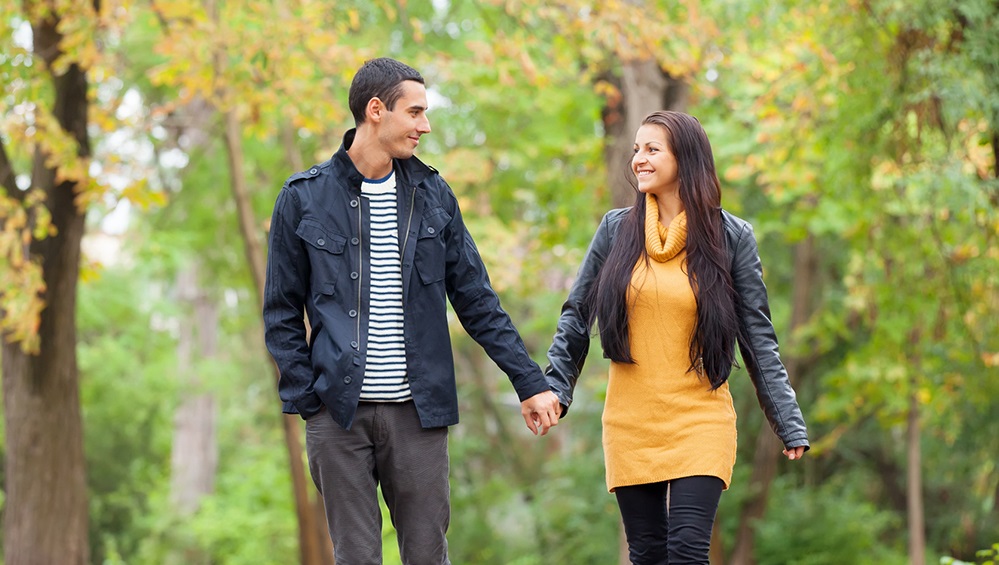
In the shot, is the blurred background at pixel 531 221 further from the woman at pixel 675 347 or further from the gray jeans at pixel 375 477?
the gray jeans at pixel 375 477

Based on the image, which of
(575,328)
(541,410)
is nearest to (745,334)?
(575,328)

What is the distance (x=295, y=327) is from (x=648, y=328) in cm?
126

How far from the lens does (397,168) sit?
424 centimetres

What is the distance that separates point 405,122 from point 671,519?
65.0 inches

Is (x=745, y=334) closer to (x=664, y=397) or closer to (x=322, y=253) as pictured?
(x=664, y=397)

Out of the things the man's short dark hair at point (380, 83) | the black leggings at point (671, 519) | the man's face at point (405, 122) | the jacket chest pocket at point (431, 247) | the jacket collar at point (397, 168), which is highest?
the man's short dark hair at point (380, 83)

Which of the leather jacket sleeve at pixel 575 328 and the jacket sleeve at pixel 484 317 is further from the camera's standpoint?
the leather jacket sleeve at pixel 575 328

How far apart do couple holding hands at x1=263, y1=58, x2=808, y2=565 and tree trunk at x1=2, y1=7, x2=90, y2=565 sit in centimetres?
648

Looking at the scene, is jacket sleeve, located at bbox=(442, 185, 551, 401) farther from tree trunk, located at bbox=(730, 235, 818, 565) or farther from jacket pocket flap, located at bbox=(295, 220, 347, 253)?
tree trunk, located at bbox=(730, 235, 818, 565)

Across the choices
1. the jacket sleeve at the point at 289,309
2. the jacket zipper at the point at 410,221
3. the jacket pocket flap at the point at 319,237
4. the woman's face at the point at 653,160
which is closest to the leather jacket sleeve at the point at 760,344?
the woman's face at the point at 653,160

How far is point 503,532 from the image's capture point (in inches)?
675

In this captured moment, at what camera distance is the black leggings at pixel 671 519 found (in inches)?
164

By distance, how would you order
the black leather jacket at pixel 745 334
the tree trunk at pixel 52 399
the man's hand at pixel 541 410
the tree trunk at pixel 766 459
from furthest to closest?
the tree trunk at pixel 766 459, the tree trunk at pixel 52 399, the black leather jacket at pixel 745 334, the man's hand at pixel 541 410

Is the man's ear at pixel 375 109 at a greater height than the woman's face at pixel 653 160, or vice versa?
the man's ear at pixel 375 109
